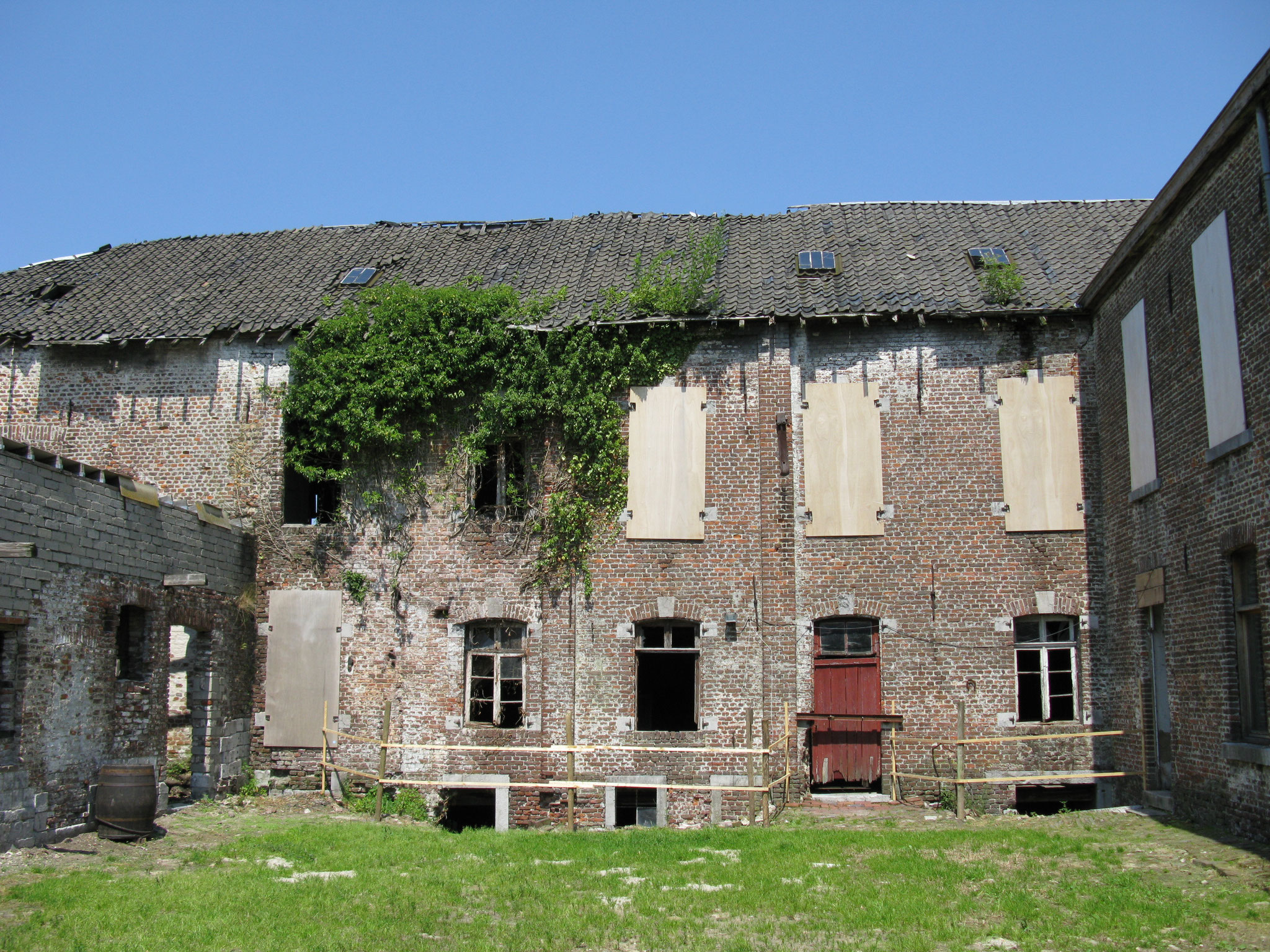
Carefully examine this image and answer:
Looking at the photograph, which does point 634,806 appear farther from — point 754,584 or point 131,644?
point 131,644

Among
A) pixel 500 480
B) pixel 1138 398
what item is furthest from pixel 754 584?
pixel 1138 398

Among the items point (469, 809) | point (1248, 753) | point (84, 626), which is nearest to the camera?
point (1248, 753)

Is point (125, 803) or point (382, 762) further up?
point (382, 762)

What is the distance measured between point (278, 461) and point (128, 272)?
5.99 metres

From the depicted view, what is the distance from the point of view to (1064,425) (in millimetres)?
15984

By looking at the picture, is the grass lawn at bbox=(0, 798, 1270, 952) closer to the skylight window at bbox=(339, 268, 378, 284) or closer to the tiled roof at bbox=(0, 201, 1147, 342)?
the tiled roof at bbox=(0, 201, 1147, 342)

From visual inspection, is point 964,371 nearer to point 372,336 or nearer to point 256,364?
point 372,336

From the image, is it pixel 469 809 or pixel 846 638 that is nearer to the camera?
pixel 846 638

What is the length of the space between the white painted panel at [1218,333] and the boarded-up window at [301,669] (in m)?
12.2

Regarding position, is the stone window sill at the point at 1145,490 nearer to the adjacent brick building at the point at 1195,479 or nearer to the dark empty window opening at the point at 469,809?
the adjacent brick building at the point at 1195,479

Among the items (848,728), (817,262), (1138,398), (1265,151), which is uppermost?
(817,262)

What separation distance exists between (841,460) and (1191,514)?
498 centimetres

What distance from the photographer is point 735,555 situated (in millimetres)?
15984

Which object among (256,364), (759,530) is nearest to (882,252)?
(759,530)
